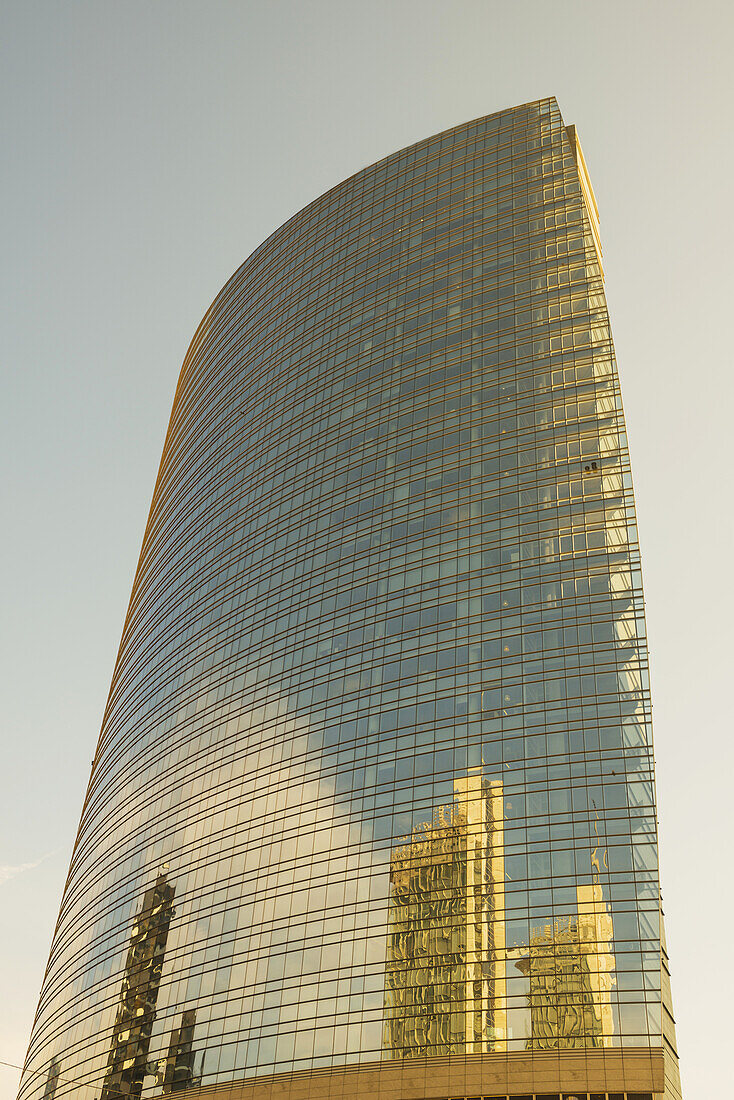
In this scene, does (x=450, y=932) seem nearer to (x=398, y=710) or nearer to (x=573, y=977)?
(x=573, y=977)

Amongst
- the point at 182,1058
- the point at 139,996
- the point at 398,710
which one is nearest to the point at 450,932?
the point at 398,710

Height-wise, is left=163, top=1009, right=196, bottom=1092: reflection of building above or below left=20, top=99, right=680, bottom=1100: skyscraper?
below

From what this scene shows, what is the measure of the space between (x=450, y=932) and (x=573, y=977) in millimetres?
9013

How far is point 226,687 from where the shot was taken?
9719cm

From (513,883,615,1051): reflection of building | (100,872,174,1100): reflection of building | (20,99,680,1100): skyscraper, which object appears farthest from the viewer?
(100,872,174,1100): reflection of building

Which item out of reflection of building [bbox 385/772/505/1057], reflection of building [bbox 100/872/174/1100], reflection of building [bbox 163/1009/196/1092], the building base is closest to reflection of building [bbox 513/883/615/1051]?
the building base

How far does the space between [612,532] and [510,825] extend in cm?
2262

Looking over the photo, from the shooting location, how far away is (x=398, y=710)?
7781 cm

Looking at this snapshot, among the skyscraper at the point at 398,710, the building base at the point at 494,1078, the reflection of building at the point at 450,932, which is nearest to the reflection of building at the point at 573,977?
the skyscraper at the point at 398,710

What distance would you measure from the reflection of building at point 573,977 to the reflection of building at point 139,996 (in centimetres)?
3735

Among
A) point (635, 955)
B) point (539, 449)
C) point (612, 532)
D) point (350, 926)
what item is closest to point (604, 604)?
point (612, 532)

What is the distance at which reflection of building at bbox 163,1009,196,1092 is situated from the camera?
→ 7671 centimetres

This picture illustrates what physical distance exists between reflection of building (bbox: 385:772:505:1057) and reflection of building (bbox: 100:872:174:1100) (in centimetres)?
2727

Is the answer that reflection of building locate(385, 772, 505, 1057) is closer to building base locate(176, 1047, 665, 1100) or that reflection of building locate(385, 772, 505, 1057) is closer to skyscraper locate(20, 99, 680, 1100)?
skyscraper locate(20, 99, 680, 1100)
